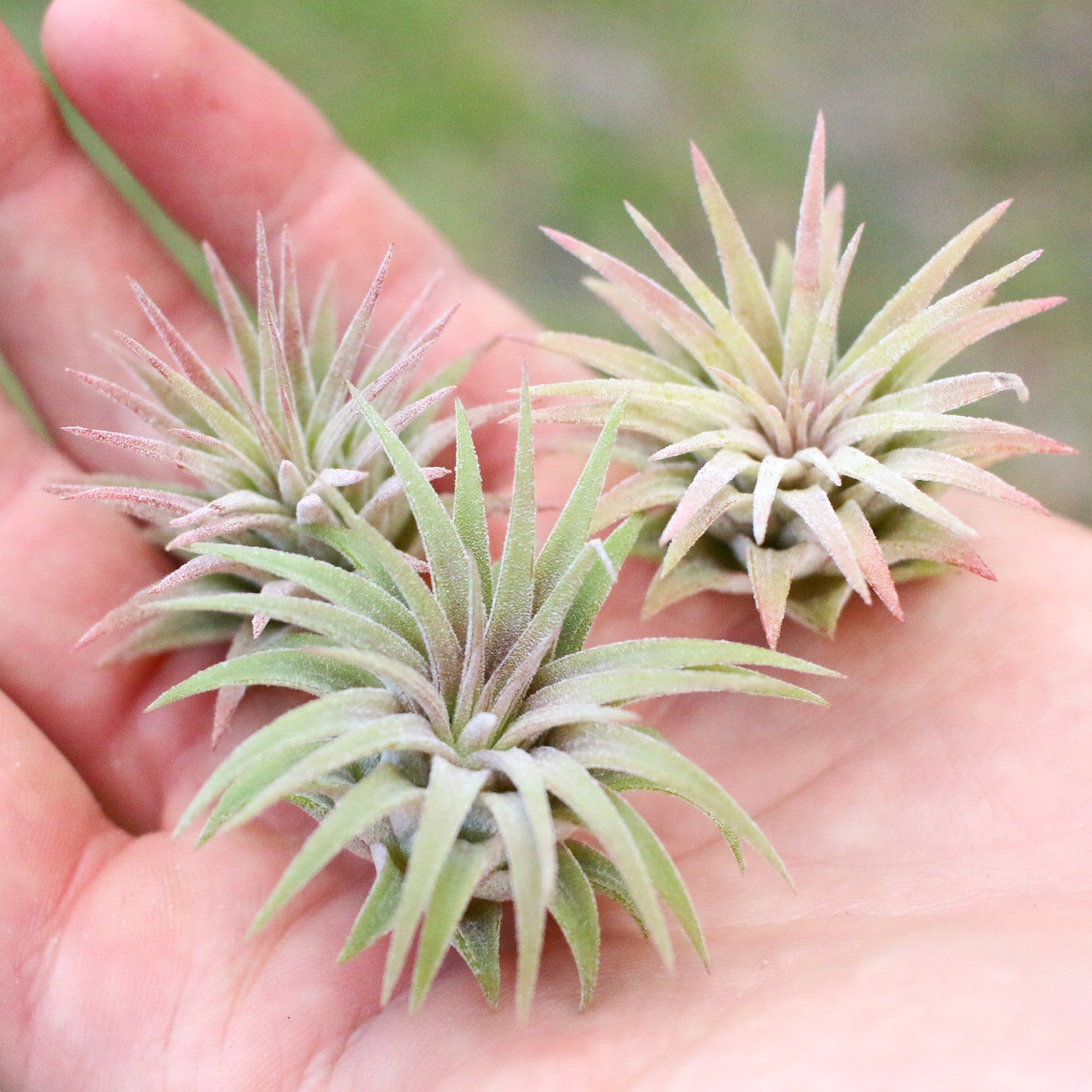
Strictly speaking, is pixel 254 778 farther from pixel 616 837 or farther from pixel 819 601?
pixel 819 601

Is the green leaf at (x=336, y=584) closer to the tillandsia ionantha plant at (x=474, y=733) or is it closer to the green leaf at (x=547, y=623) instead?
the tillandsia ionantha plant at (x=474, y=733)

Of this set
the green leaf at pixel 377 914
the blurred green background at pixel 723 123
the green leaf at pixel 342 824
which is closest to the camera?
the green leaf at pixel 342 824

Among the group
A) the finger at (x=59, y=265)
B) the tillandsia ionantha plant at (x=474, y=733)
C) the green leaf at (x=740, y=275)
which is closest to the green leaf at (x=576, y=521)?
the tillandsia ionantha plant at (x=474, y=733)

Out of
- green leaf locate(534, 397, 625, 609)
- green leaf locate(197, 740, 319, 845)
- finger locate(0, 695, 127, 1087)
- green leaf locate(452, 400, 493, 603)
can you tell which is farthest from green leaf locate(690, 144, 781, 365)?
finger locate(0, 695, 127, 1087)

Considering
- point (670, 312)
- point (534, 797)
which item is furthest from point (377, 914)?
point (670, 312)

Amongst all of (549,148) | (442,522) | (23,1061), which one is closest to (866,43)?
(549,148)
